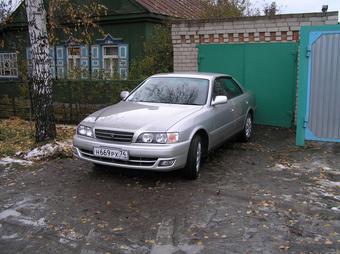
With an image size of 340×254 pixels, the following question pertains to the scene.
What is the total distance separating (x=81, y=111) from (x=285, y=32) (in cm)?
525

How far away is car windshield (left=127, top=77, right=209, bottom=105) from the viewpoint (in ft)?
21.9

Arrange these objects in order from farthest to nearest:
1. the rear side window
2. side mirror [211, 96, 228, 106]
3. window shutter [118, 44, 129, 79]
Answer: window shutter [118, 44, 129, 79]
the rear side window
side mirror [211, 96, 228, 106]

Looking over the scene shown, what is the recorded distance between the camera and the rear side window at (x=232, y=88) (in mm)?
7723

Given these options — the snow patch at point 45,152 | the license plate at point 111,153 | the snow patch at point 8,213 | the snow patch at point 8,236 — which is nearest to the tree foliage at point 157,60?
the snow patch at point 45,152

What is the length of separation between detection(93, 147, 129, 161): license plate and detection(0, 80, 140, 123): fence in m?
4.15

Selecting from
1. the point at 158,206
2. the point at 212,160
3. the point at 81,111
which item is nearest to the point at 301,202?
the point at 158,206

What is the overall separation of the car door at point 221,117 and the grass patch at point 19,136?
10.9 ft

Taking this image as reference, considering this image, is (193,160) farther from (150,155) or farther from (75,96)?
(75,96)

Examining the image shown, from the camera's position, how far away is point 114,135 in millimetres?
5656

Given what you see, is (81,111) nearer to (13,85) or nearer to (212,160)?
(13,85)

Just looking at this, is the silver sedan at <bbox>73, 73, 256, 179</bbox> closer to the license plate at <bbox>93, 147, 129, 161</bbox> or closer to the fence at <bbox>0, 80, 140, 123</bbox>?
the license plate at <bbox>93, 147, 129, 161</bbox>

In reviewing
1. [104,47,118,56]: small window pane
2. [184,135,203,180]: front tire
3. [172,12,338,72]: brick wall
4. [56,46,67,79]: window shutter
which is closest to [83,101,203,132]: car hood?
[184,135,203,180]: front tire

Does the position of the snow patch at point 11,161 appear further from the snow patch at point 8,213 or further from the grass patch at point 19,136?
the snow patch at point 8,213

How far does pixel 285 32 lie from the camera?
32.5 feet
